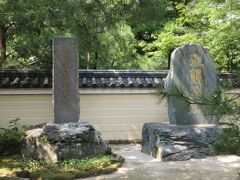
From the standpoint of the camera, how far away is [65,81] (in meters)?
8.86

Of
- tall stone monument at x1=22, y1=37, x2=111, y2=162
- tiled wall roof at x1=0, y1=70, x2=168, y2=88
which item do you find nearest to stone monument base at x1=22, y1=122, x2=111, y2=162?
tall stone monument at x1=22, y1=37, x2=111, y2=162

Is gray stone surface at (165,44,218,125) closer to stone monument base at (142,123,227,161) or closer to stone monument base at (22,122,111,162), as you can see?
stone monument base at (142,123,227,161)

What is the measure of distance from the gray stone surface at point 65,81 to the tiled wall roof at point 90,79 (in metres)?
2.15

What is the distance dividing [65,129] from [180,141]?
8.52ft

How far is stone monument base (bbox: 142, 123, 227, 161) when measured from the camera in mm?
8453

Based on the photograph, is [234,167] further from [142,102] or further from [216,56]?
[216,56]

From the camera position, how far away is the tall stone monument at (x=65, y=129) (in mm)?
7922

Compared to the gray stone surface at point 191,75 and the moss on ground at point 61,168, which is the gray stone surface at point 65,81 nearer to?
the moss on ground at point 61,168

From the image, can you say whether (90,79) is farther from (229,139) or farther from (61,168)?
(229,139)

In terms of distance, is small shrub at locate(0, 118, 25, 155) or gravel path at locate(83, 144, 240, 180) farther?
small shrub at locate(0, 118, 25, 155)

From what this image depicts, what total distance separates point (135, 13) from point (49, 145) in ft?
10.5

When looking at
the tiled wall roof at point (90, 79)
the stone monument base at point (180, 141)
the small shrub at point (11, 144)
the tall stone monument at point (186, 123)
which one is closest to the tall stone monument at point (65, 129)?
the small shrub at point (11, 144)

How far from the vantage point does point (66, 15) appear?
275 inches

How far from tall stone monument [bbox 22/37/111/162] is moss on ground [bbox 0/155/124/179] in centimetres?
25
